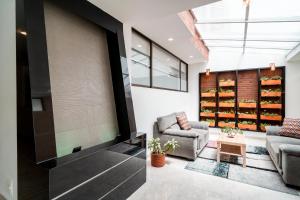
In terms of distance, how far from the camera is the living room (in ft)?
4.69

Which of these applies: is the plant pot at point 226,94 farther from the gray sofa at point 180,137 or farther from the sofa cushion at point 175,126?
the sofa cushion at point 175,126

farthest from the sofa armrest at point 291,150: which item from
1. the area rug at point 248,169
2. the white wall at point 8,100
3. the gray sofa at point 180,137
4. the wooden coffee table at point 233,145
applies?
the white wall at point 8,100

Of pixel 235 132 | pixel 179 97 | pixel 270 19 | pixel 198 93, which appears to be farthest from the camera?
pixel 198 93

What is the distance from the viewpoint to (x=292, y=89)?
488 centimetres

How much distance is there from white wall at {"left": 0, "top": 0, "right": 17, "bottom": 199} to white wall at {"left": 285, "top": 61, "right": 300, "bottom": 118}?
6448mm

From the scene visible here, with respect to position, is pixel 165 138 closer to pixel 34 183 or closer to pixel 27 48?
pixel 34 183

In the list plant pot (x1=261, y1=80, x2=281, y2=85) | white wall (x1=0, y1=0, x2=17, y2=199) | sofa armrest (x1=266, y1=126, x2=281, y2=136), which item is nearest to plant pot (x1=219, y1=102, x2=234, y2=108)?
plant pot (x1=261, y1=80, x2=281, y2=85)

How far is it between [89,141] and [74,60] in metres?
0.96

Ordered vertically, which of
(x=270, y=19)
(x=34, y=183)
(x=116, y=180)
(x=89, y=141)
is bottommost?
(x=116, y=180)

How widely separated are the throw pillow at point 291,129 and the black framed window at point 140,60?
3180 mm

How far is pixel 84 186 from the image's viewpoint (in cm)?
158

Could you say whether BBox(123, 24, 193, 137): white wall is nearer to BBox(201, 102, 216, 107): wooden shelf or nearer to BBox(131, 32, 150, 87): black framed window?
BBox(131, 32, 150, 87): black framed window

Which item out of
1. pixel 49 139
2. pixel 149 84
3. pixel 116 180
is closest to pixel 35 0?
pixel 49 139

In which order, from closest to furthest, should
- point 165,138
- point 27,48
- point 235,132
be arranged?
1. point 27,48
2. point 165,138
3. point 235,132
